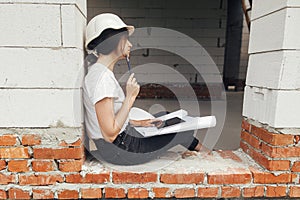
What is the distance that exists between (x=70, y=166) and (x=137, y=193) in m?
0.38

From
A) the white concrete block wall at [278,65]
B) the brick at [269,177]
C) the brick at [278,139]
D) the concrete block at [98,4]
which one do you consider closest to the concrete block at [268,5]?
the white concrete block wall at [278,65]

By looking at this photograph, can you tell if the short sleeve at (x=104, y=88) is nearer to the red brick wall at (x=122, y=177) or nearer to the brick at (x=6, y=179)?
the red brick wall at (x=122, y=177)

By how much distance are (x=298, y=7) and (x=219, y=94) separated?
3.92m

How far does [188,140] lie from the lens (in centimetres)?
142

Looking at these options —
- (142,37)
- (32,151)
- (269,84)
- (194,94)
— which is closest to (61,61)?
(32,151)

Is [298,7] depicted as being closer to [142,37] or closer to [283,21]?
[283,21]

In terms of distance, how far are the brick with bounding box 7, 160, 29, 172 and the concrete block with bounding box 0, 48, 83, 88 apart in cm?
39

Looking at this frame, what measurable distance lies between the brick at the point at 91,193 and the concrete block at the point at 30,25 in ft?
2.45

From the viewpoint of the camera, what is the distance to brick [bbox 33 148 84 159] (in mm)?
1173

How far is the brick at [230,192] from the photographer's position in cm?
124

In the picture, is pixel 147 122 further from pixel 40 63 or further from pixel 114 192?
pixel 40 63

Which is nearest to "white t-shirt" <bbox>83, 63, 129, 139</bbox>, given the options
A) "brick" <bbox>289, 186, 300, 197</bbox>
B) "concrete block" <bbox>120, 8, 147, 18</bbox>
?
"brick" <bbox>289, 186, 300, 197</bbox>

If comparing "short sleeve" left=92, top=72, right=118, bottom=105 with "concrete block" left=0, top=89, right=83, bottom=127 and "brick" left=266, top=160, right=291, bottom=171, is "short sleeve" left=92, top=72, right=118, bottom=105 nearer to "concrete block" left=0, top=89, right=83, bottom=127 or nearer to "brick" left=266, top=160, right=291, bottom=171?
"concrete block" left=0, top=89, right=83, bottom=127

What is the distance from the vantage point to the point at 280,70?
1129 mm
